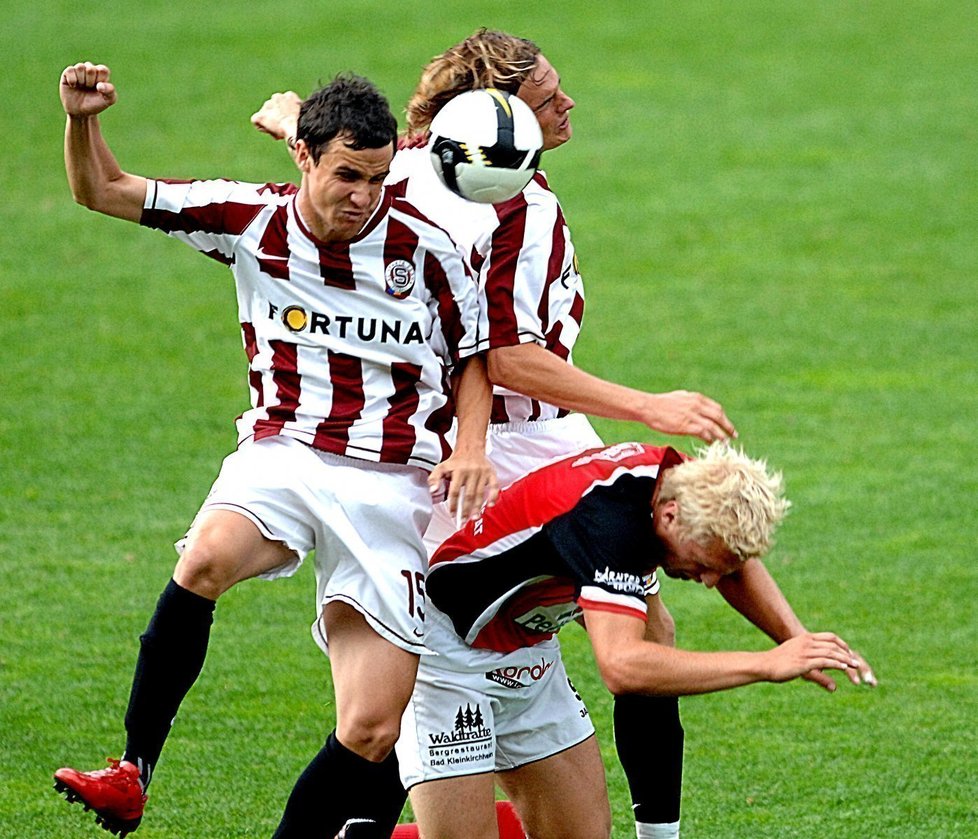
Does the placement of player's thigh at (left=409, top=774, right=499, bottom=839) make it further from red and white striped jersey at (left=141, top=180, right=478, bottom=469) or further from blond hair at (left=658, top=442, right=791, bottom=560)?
blond hair at (left=658, top=442, right=791, bottom=560)

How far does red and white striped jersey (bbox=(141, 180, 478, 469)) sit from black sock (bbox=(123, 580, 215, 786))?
55 centimetres

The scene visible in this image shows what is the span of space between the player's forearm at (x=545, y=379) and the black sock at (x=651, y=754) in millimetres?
955

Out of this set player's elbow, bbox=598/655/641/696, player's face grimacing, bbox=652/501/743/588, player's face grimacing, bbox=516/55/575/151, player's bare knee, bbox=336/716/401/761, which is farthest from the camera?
player's face grimacing, bbox=516/55/575/151

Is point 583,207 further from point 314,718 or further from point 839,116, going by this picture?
point 314,718

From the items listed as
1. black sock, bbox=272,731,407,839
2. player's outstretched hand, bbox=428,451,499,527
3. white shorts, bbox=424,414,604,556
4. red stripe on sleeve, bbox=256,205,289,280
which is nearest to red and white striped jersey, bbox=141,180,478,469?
red stripe on sleeve, bbox=256,205,289,280

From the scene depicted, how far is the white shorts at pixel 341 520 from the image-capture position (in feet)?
15.3

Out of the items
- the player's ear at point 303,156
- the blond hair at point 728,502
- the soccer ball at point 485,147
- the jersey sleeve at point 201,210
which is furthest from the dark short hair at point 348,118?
the blond hair at point 728,502

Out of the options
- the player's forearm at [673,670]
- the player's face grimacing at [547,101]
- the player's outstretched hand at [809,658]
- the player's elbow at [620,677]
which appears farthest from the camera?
the player's face grimacing at [547,101]

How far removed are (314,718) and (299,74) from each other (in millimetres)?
13128

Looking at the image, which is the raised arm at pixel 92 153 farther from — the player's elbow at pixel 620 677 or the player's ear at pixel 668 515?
the player's elbow at pixel 620 677

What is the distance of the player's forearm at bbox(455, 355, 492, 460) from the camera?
4742mm

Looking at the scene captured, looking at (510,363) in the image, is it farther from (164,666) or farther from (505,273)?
(164,666)

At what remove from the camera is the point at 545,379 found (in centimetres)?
489

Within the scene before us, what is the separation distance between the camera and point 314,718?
262 inches
